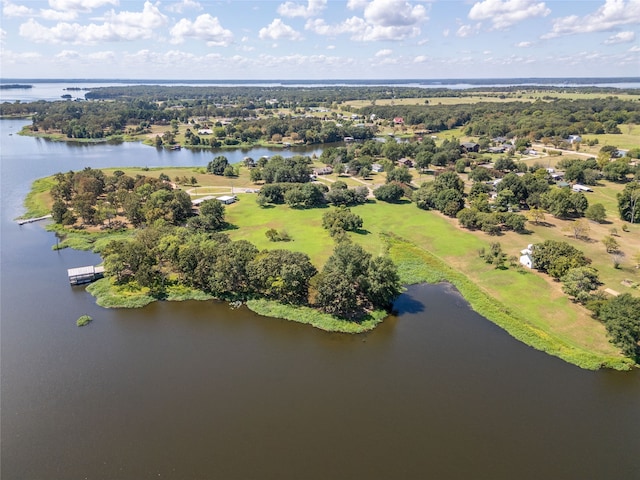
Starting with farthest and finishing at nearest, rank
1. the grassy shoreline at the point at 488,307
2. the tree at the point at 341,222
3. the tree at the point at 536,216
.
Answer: the tree at the point at 536,216, the tree at the point at 341,222, the grassy shoreline at the point at 488,307

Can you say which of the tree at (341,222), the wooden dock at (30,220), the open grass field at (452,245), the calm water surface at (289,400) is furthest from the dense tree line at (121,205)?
the tree at (341,222)

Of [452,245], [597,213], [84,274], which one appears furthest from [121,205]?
[597,213]

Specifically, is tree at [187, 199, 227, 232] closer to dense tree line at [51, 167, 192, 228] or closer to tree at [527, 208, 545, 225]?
dense tree line at [51, 167, 192, 228]

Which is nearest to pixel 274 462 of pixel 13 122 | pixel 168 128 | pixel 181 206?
pixel 181 206

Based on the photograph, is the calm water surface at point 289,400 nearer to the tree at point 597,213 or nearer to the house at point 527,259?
the house at point 527,259

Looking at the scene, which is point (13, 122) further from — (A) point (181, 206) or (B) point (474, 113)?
(B) point (474, 113)
